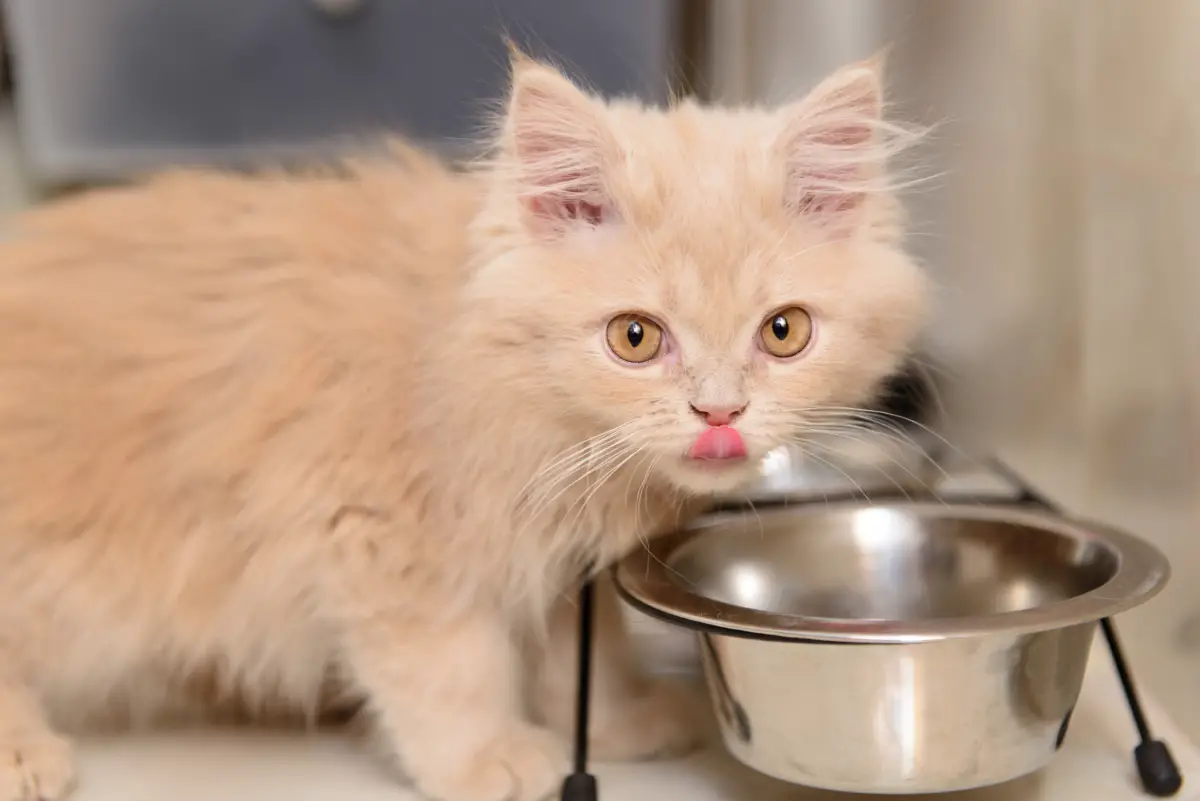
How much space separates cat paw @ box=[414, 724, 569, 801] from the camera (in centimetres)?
113

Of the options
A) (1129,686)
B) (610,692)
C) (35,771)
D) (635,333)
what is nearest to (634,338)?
(635,333)

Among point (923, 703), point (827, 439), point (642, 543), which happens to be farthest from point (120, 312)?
point (923, 703)

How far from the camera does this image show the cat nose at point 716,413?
100 centimetres

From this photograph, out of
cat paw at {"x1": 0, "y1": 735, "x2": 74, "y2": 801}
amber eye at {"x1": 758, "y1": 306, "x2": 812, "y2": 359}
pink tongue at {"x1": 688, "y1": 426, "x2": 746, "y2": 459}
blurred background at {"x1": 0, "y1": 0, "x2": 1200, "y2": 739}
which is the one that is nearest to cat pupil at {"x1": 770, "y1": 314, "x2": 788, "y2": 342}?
amber eye at {"x1": 758, "y1": 306, "x2": 812, "y2": 359}

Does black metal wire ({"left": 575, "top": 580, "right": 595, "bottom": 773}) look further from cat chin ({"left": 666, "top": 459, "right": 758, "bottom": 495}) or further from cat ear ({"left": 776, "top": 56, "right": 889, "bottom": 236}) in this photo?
cat ear ({"left": 776, "top": 56, "right": 889, "bottom": 236})

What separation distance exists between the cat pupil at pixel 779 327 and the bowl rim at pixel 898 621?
23cm

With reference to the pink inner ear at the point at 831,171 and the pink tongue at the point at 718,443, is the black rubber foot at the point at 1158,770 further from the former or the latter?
the pink inner ear at the point at 831,171

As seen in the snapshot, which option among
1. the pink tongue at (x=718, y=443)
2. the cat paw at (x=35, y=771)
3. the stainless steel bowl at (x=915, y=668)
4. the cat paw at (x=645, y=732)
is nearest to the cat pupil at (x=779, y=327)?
Answer: the pink tongue at (x=718, y=443)

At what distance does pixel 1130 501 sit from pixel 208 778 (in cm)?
106

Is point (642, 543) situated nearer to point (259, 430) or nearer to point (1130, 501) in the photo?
point (259, 430)

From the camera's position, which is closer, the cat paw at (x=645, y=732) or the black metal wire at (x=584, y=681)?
the black metal wire at (x=584, y=681)

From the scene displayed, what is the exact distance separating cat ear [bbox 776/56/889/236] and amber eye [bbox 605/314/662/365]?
18 cm

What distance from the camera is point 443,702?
1166 mm

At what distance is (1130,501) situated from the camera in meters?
1.43
